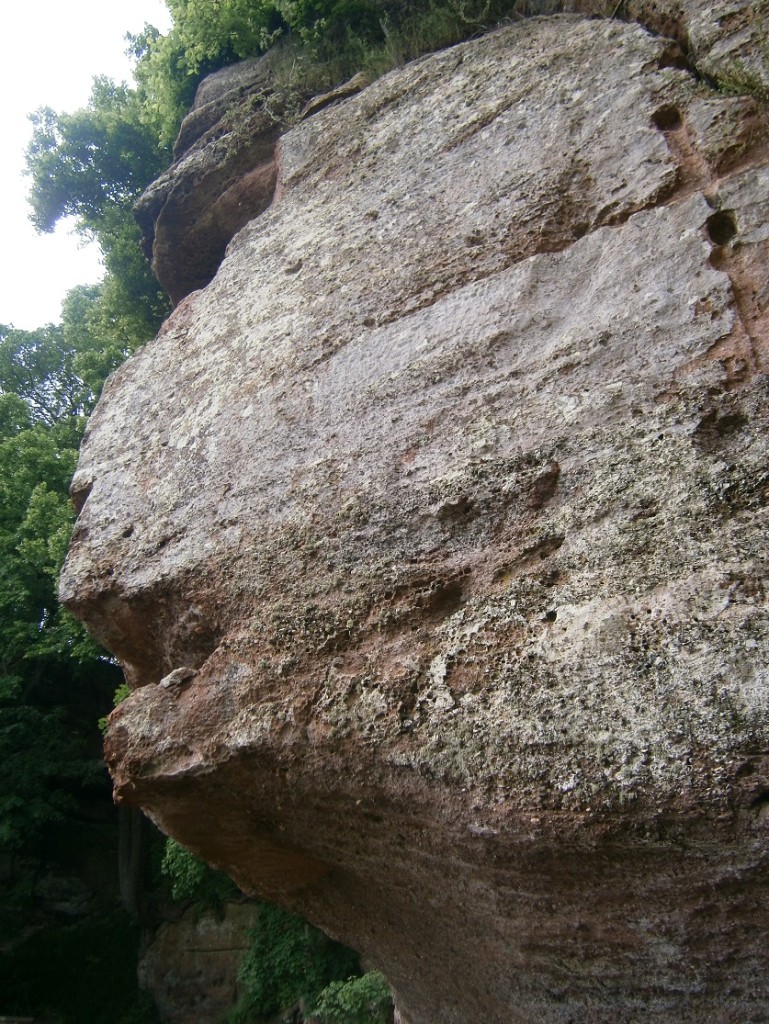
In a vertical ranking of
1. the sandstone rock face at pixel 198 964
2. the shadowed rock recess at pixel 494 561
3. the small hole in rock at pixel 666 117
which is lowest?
the sandstone rock face at pixel 198 964

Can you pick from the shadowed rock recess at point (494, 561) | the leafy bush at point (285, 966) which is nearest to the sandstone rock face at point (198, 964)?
the leafy bush at point (285, 966)

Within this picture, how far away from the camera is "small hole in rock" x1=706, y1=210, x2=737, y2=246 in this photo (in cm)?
263

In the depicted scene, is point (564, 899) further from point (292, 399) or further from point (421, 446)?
point (292, 399)

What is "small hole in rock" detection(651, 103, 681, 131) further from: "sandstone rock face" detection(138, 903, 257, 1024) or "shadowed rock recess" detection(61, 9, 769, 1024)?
"sandstone rock face" detection(138, 903, 257, 1024)

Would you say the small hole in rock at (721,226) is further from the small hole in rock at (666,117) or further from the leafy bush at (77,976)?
the leafy bush at (77,976)

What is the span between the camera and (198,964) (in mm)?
10156

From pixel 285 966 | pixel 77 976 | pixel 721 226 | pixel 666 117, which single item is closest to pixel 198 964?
pixel 77 976

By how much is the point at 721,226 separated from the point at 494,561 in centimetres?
150

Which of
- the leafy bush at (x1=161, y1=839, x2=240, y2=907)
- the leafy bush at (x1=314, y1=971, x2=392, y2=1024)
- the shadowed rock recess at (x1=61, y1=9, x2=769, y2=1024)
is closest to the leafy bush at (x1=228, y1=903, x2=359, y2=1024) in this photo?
the leafy bush at (x1=161, y1=839, x2=240, y2=907)

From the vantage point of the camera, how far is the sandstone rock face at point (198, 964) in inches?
380

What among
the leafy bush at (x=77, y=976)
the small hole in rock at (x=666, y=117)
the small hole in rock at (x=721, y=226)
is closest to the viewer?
the small hole in rock at (x=721, y=226)

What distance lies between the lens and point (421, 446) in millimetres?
2863

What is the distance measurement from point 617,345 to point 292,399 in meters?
1.52

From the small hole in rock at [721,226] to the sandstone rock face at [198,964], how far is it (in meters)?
9.77
